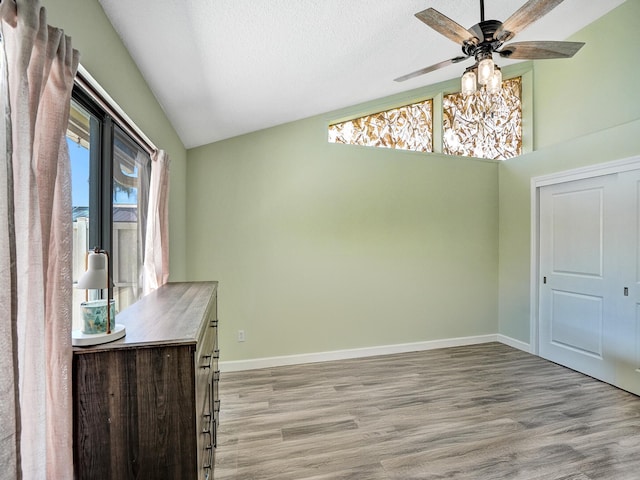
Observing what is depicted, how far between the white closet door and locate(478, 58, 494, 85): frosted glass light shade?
1.99 meters

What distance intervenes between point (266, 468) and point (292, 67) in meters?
2.58

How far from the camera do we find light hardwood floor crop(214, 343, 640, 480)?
1.92 meters

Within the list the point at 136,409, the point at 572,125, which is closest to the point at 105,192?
the point at 136,409

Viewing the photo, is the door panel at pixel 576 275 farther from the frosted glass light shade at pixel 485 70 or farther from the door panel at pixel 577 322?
the frosted glass light shade at pixel 485 70

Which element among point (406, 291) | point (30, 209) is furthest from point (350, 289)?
point (30, 209)

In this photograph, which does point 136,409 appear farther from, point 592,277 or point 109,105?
point 592,277

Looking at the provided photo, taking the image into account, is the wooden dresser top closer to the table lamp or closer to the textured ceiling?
the table lamp

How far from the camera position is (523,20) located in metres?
1.74

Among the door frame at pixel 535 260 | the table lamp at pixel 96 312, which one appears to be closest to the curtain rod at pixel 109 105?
the table lamp at pixel 96 312

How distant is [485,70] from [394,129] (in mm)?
2029

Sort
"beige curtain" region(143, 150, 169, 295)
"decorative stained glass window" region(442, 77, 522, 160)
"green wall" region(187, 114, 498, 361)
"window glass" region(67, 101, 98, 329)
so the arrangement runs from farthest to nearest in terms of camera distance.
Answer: "decorative stained glass window" region(442, 77, 522, 160)
"green wall" region(187, 114, 498, 361)
"beige curtain" region(143, 150, 169, 295)
"window glass" region(67, 101, 98, 329)

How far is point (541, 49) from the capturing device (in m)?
1.94

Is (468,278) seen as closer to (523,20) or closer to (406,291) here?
(406,291)

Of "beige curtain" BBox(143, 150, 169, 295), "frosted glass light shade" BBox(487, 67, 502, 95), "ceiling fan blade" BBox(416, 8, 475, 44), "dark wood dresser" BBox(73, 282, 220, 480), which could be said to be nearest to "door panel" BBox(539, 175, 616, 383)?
"frosted glass light shade" BBox(487, 67, 502, 95)
